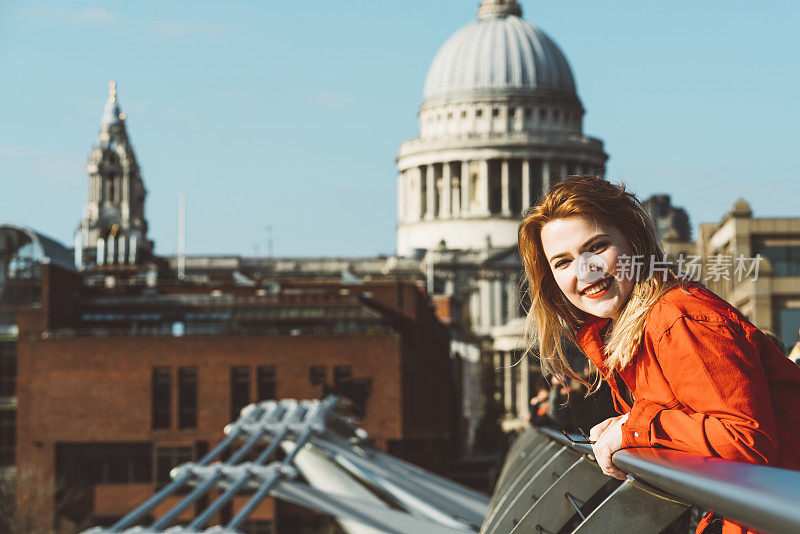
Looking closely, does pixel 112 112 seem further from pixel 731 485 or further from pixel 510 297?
pixel 731 485

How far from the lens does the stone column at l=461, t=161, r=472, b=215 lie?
135125 millimetres

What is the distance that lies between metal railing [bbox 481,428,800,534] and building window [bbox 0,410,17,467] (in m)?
53.7

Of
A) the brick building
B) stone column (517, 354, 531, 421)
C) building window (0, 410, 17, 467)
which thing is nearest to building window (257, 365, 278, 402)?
the brick building

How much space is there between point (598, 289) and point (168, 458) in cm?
5250

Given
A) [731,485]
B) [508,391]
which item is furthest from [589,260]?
[508,391]

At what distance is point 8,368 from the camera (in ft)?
194

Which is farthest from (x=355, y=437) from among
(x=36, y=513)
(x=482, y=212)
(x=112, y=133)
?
(x=482, y=212)

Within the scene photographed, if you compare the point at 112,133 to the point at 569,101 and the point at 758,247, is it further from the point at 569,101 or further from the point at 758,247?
the point at 758,247

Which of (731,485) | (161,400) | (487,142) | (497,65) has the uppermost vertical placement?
(497,65)

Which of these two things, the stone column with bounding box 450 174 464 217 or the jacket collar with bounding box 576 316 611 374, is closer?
the jacket collar with bounding box 576 316 611 374

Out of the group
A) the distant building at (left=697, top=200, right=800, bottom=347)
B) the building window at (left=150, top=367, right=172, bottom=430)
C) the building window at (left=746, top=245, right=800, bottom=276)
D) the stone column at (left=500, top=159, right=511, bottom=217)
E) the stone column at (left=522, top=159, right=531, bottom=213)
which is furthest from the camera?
the stone column at (left=522, top=159, right=531, bottom=213)

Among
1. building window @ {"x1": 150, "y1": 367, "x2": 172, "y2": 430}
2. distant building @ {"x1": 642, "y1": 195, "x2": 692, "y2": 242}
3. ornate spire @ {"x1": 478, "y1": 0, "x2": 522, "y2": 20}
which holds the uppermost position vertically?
ornate spire @ {"x1": 478, "y1": 0, "x2": 522, "y2": 20}

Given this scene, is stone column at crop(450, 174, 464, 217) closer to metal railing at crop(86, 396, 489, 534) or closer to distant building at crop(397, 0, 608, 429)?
distant building at crop(397, 0, 608, 429)

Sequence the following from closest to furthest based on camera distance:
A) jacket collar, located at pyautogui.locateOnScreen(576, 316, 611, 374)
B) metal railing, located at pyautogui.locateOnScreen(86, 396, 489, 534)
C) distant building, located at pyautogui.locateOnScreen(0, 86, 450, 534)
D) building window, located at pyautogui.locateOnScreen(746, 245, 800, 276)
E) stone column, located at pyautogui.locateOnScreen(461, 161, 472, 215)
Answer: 1. jacket collar, located at pyautogui.locateOnScreen(576, 316, 611, 374)
2. metal railing, located at pyautogui.locateOnScreen(86, 396, 489, 534)
3. distant building, located at pyautogui.locateOnScreen(0, 86, 450, 534)
4. building window, located at pyautogui.locateOnScreen(746, 245, 800, 276)
5. stone column, located at pyautogui.locateOnScreen(461, 161, 472, 215)
